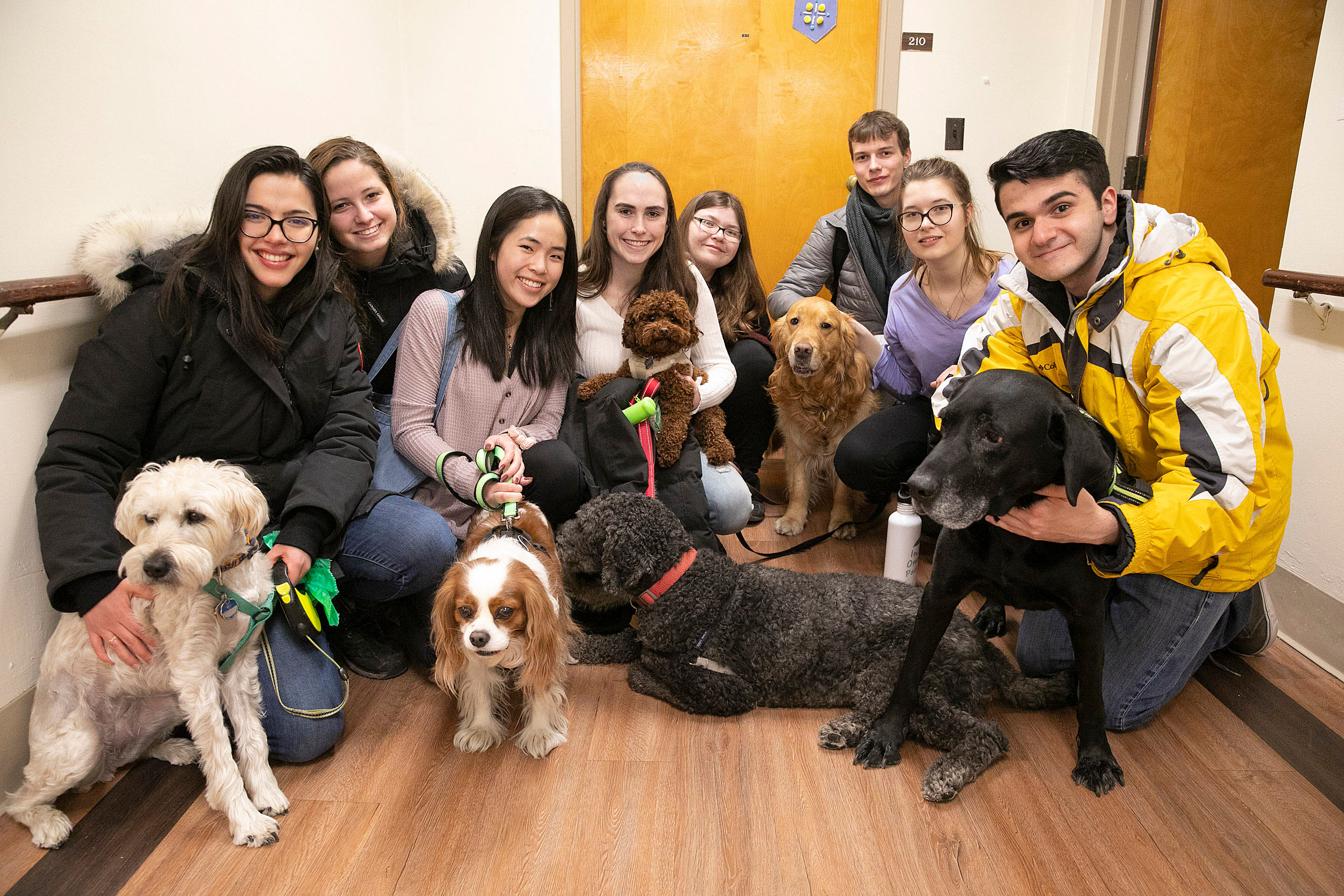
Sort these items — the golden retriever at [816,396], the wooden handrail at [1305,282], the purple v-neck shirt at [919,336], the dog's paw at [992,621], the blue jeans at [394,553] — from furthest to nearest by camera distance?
the golden retriever at [816,396] → the purple v-neck shirt at [919,336] → the dog's paw at [992,621] → the wooden handrail at [1305,282] → the blue jeans at [394,553]

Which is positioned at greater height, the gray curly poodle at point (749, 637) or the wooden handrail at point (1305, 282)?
the wooden handrail at point (1305, 282)

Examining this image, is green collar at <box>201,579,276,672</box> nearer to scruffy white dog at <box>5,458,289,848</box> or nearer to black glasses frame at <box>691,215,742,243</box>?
scruffy white dog at <box>5,458,289,848</box>

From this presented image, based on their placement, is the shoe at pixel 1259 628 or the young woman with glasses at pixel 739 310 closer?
the shoe at pixel 1259 628

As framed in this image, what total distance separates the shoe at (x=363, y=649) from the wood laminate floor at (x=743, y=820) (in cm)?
16

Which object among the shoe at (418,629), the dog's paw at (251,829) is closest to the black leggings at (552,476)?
the shoe at (418,629)

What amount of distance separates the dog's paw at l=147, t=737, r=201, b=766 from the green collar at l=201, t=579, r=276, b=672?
0.33 metres

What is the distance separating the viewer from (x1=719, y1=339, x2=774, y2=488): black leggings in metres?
3.52

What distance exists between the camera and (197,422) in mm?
1904

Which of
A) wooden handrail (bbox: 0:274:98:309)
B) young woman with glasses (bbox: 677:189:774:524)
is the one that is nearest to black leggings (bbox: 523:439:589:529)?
wooden handrail (bbox: 0:274:98:309)

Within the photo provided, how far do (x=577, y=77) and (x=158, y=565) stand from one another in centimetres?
373

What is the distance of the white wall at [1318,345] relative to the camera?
93.0 inches

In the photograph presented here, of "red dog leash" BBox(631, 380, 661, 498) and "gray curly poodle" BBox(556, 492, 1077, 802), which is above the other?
"red dog leash" BBox(631, 380, 661, 498)

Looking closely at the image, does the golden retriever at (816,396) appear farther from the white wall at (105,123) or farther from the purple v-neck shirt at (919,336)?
the white wall at (105,123)

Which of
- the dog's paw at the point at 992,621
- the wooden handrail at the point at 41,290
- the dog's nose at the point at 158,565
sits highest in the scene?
the wooden handrail at the point at 41,290
